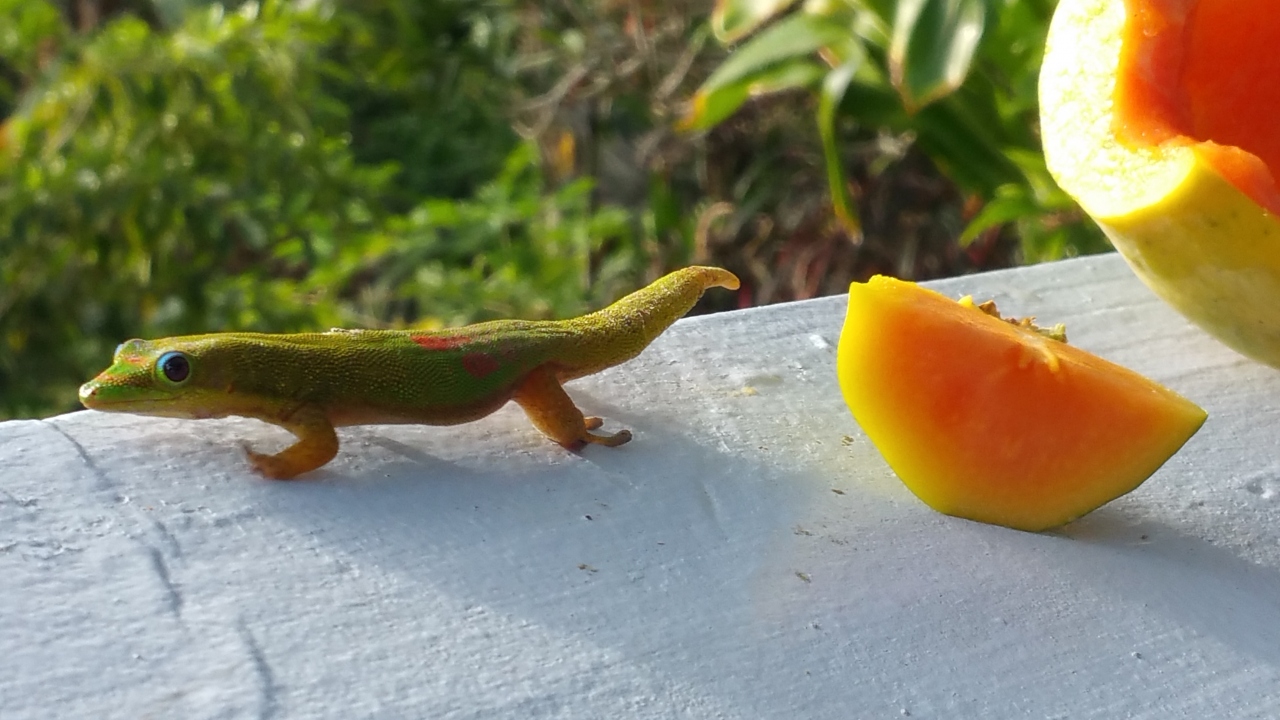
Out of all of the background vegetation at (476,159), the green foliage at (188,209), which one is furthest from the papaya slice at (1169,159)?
the green foliage at (188,209)

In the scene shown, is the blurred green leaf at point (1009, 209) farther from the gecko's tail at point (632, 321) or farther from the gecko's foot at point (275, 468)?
the gecko's foot at point (275, 468)

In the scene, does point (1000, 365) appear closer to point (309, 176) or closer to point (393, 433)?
point (393, 433)

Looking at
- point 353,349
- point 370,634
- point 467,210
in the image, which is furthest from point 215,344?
point 467,210

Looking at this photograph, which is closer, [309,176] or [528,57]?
[309,176]

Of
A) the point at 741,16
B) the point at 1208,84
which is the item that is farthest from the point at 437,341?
the point at 741,16

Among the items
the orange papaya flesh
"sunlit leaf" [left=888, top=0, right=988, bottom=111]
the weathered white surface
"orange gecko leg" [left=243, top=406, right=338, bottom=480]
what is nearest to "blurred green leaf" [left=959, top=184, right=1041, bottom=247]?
"sunlit leaf" [left=888, top=0, right=988, bottom=111]

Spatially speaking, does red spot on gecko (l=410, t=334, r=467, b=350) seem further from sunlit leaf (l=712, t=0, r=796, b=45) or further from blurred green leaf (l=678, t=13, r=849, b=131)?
blurred green leaf (l=678, t=13, r=849, b=131)

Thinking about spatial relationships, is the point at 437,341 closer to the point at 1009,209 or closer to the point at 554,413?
the point at 554,413
